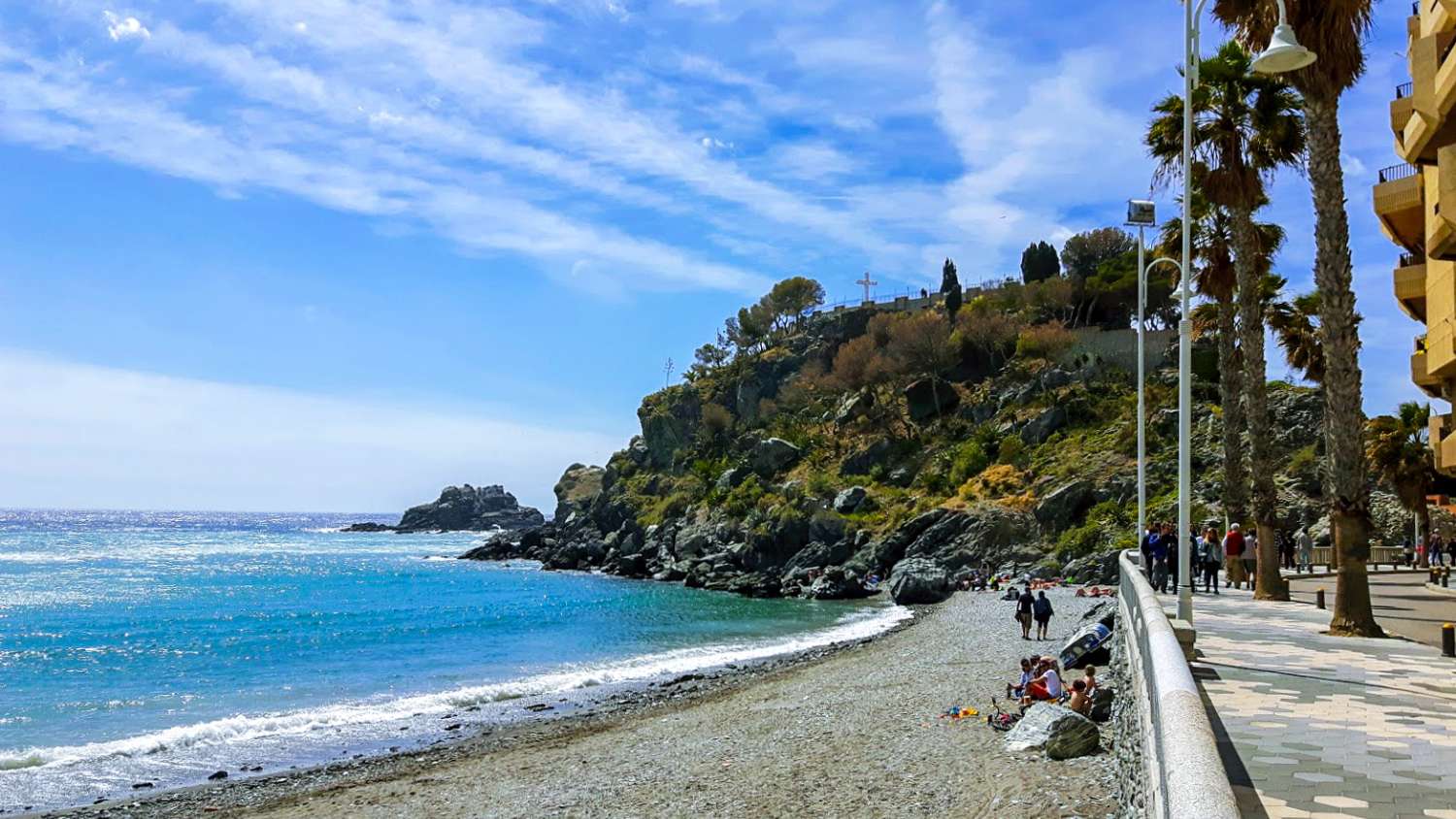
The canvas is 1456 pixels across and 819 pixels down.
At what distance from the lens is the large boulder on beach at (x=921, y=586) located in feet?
165

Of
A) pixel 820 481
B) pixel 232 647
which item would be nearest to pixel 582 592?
pixel 820 481

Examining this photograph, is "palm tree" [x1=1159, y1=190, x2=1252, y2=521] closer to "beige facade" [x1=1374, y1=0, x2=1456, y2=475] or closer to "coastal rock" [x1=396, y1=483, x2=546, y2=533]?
"beige facade" [x1=1374, y1=0, x2=1456, y2=475]

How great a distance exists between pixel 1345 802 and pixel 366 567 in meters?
95.2

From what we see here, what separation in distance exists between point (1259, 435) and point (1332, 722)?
16348mm

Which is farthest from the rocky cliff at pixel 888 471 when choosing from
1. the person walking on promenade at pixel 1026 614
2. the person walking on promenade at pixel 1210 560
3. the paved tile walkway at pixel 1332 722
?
the paved tile walkway at pixel 1332 722

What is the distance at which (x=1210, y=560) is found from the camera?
26547mm

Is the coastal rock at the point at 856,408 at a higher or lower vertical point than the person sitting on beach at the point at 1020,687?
higher

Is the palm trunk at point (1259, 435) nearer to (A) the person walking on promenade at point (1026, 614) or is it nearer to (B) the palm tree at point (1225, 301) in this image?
(B) the palm tree at point (1225, 301)

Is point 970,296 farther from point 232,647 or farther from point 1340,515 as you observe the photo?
point 1340,515

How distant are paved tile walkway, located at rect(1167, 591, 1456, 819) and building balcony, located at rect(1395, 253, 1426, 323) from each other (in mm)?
16254

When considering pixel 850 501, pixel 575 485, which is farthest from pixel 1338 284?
pixel 575 485

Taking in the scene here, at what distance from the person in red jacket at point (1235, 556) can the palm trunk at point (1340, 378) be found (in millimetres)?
11340

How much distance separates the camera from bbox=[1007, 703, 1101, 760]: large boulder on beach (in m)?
13.8

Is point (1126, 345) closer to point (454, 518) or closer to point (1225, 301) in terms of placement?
point (1225, 301)
